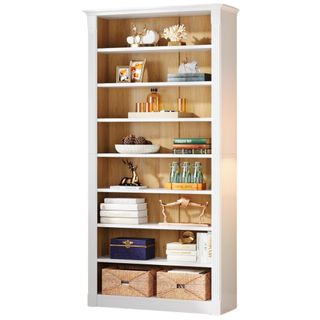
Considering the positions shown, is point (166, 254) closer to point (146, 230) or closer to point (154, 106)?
point (146, 230)

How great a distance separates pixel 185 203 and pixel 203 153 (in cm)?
45

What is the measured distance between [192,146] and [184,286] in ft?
3.58

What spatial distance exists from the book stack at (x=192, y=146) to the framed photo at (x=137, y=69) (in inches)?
24.9

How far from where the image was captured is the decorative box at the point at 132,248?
8156 mm

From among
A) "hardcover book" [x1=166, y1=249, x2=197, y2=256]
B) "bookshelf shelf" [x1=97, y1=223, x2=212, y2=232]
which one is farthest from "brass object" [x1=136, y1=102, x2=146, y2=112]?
"hardcover book" [x1=166, y1=249, x2=197, y2=256]

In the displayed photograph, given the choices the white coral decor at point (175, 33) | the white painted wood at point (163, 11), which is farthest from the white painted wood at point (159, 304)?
the white painted wood at point (163, 11)

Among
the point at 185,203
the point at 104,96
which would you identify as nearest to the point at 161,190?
the point at 185,203

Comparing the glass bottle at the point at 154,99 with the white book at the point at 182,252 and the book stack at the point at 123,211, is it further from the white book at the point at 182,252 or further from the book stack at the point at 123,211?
the white book at the point at 182,252

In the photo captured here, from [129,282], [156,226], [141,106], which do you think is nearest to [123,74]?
[141,106]

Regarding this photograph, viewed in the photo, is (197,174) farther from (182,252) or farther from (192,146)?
(182,252)

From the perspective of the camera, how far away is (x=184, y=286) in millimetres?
7957

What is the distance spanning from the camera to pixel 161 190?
811 centimetres
